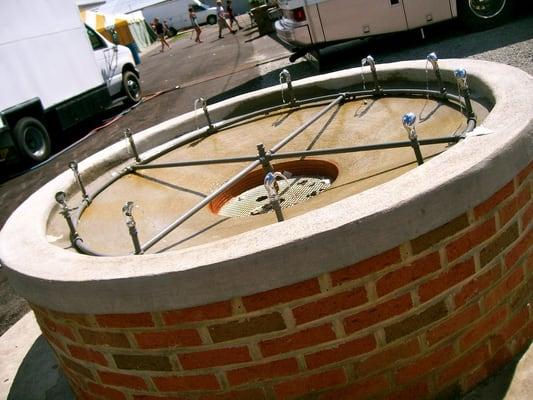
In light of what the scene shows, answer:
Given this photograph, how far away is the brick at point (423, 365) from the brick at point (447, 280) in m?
0.26

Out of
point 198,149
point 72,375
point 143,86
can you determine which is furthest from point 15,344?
point 143,86

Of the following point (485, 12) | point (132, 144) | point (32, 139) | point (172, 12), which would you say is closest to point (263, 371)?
point (132, 144)

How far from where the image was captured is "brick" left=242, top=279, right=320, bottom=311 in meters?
2.00

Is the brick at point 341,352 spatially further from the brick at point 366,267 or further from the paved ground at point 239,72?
the paved ground at point 239,72

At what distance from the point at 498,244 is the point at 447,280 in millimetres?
283

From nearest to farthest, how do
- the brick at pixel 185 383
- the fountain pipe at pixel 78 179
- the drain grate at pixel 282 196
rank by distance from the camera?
the brick at pixel 185 383 → the drain grate at pixel 282 196 → the fountain pipe at pixel 78 179

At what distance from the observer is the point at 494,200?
219cm

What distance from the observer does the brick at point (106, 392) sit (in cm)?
241

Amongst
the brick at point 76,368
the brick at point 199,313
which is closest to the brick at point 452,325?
the brick at point 199,313

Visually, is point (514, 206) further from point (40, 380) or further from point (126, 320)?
point (40, 380)

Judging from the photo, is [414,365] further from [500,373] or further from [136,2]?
[136,2]

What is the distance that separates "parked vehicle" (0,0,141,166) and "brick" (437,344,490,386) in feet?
32.4

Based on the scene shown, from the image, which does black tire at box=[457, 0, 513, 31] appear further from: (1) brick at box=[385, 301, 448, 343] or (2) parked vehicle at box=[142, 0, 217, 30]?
(2) parked vehicle at box=[142, 0, 217, 30]

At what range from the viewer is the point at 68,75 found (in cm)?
1232
